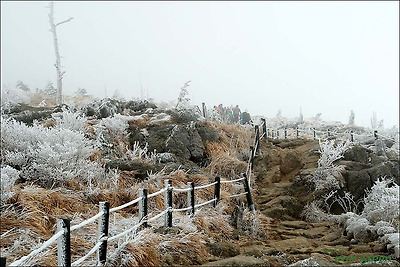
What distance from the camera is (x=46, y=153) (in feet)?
25.4

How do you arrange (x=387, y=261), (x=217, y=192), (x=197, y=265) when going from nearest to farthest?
1. (x=197, y=265)
2. (x=387, y=261)
3. (x=217, y=192)

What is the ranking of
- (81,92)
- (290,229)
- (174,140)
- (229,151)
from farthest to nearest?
(81,92), (229,151), (174,140), (290,229)

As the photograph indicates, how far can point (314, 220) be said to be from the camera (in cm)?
1062

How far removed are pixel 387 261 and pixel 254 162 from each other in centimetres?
796

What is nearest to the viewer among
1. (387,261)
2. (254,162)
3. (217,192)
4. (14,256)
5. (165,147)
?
(14,256)

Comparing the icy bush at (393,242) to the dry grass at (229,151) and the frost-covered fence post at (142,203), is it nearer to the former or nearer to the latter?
the frost-covered fence post at (142,203)

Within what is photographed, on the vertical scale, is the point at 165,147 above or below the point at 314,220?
above

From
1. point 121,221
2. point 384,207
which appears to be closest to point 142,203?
point 121,221

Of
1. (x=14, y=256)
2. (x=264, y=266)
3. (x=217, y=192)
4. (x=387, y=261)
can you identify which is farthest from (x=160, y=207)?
(x=387, y=261)

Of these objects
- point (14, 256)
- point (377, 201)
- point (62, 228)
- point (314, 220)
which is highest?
point (62, 228)

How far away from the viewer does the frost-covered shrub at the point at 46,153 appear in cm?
756

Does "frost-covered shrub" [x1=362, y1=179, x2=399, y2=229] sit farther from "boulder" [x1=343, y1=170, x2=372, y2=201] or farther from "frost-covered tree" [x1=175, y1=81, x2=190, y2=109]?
"frost-covered tree" [x1=175, y1=81, x2=190, y2=109]

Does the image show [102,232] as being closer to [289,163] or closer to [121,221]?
[121,221]

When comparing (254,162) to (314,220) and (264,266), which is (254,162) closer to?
(314,220)
